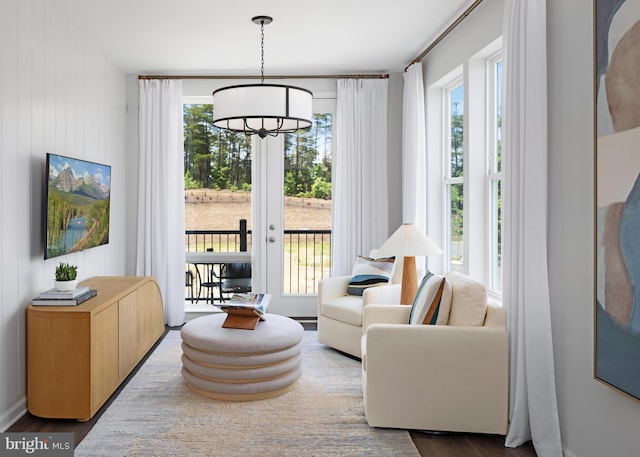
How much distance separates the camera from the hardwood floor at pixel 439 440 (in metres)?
2.75

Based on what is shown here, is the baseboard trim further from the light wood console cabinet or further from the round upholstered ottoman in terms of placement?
the round upholstered ottoman

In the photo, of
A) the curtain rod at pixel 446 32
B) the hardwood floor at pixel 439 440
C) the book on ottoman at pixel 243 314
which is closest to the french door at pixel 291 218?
the curtain rod at pixel 446 32

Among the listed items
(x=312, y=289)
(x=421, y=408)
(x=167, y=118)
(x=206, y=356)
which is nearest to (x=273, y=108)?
(x=206, y=356)

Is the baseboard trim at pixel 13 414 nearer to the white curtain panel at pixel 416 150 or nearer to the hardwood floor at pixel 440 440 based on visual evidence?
the hardwood floor at pixel 440 440

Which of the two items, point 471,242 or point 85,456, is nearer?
point 85,456

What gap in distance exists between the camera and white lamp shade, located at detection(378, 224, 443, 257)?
385 centimetres

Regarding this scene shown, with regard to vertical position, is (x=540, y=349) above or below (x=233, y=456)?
above

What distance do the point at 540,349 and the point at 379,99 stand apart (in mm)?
3622

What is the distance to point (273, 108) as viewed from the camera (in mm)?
3592

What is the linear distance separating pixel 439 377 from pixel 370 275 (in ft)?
6.32

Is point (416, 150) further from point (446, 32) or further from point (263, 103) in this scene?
point (263, 103)

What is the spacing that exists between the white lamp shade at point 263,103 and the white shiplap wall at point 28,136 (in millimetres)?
1128

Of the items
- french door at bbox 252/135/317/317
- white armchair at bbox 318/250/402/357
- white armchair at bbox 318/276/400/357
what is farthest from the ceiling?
white armchair at bbox 318/276/400/357

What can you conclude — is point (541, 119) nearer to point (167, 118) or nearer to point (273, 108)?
point (273, 108)
